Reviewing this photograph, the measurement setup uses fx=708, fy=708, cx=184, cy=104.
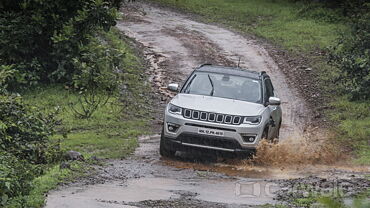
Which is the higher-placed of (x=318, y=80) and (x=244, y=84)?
(x=244, y=84)

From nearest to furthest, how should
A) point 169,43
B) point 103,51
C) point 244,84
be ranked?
1. point 244,84
2. point 103,51
3. point 169,43

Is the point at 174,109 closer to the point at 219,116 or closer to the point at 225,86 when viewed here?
the point at 219,116

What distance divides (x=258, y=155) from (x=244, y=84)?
1715 mm

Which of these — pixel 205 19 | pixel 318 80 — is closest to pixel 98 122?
pixel 318 80

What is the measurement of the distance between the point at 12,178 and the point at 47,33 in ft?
38.9

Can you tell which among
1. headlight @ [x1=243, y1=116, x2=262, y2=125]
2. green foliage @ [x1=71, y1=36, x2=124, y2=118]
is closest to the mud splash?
headlight @ [x1=243, y1=116, x2=262, y2=125]

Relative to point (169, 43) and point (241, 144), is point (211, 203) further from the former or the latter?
point (169, 43)

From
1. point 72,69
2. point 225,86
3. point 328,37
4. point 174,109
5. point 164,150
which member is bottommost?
point 72,69

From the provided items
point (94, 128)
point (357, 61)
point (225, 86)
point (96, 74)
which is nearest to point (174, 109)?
point (225, 86)

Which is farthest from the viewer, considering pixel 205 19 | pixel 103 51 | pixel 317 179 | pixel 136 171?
pixel 205 19

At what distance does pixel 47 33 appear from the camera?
19.3 metres

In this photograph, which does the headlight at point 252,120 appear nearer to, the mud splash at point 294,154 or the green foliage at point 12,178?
the mud splash at point 294,154

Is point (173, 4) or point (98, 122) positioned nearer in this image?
point (98, 122)

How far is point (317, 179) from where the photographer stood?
10.0m
